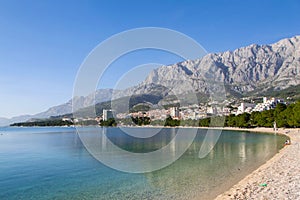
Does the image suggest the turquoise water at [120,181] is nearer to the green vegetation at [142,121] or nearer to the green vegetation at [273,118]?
the green vegetation at [273,118]

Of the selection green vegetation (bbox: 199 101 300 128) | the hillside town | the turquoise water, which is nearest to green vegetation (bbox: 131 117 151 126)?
the hillside town

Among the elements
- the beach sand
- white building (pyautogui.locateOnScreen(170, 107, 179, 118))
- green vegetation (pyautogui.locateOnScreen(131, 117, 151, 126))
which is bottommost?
the beach sand

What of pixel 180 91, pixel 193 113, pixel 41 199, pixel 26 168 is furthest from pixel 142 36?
pixel 193 113

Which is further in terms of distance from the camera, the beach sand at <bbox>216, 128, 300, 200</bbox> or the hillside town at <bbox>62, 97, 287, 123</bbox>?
the hillside town at <bbox>62, 97, 287, 123</bbox>

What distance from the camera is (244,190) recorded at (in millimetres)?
12195

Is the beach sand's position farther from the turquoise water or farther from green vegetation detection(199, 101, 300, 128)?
green vegetation detection(199, 101, 300, 128)

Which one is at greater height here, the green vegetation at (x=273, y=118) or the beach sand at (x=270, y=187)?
the green vegetation at (x=273, y=118)

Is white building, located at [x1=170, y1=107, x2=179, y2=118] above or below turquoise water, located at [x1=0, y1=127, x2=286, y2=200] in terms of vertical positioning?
above

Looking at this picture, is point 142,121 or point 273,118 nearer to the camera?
point 273,118

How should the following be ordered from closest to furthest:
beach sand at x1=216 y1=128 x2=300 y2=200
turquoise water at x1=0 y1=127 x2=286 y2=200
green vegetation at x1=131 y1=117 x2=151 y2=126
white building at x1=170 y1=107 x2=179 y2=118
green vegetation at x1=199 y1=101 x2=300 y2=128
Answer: beach sand at x1=216 y1=128 x2=300 y2=200 < turquoise water at x1=0 y1=127 x2=286 y2=200 < green vegetation at x1=199 y1=101 x2=300 y2=128 < white building at x1=170 y1=107 x2=179 y2=118 < green vegetation at x1=131 y1=117 x2=151 y2=126

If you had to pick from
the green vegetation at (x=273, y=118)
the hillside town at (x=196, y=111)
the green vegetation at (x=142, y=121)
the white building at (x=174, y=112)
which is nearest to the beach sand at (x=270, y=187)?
the green vegetation at (x=273, y=118)

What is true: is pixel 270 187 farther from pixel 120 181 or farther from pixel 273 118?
pixel 273 118

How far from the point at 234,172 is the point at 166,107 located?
119364 millimetres

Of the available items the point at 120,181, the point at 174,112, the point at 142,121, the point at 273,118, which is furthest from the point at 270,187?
the point at 142,121
